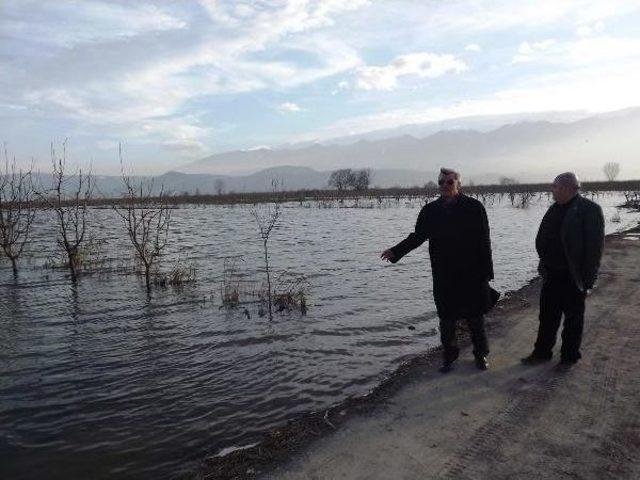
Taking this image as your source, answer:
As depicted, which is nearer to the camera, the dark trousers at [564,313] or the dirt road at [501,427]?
the dirt road at [501,427]

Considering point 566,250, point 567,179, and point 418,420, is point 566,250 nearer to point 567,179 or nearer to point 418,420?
point 567,179

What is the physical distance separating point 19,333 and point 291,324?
499 cm

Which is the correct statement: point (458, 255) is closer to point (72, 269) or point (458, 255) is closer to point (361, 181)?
point (72, 269)

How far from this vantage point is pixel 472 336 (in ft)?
20.3

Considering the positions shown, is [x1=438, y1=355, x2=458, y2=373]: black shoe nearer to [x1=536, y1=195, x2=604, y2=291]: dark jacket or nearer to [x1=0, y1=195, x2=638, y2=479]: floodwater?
[x1=0, y1=195, x2=638, y2=479]: floodwater

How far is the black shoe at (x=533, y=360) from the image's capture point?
6.32 meters

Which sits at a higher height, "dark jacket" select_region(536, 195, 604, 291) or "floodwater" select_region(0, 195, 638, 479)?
"dark jacket" select_region(536, 195, 604, 291)

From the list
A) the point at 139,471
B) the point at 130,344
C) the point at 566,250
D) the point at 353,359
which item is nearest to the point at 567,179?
the point at 566,250

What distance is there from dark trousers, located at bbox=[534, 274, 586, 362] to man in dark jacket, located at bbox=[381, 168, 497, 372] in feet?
2.42

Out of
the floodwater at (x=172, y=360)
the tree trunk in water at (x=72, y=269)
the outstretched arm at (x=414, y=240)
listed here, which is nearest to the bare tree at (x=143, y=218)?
the floodwater at (x=172, y=360)

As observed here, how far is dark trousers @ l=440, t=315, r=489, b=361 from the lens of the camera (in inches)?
240

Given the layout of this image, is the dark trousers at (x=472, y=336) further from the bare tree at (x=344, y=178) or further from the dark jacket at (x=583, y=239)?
the bare tree at (x=344, y=178)

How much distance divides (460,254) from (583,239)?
1.39 metres

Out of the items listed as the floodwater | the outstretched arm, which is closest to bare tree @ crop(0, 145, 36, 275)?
the floodwater
